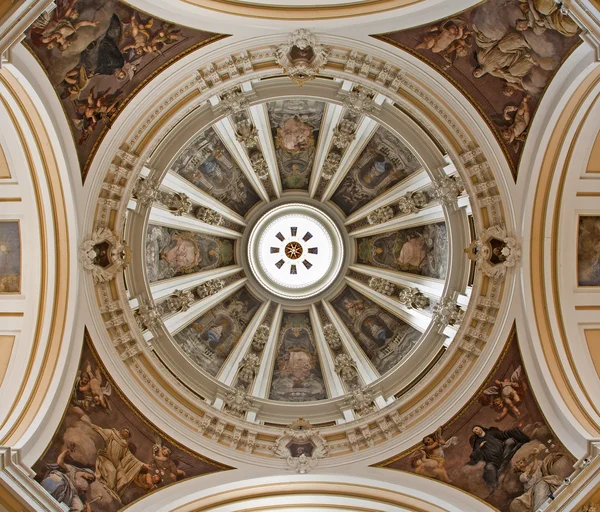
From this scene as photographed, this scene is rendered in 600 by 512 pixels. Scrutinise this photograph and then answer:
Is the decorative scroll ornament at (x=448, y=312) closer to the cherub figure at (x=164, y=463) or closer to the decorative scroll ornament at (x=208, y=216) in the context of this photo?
the cherub figure at (x=164, y=463)

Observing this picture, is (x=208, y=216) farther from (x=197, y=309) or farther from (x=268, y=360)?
(x=268, y=360)

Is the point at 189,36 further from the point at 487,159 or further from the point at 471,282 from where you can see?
the point at 471,282

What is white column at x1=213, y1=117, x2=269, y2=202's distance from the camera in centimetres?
1530

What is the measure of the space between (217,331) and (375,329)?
191 inches

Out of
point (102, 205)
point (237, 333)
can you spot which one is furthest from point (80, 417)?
point (237, 333)

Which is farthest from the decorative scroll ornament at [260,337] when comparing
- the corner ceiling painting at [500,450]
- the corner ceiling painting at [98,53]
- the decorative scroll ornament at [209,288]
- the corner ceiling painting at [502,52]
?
the corner ceiling painting at [502,52]

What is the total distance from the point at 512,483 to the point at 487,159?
671 centimetres

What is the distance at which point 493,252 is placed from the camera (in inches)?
481

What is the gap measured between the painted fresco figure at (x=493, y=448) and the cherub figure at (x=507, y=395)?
13.8 inches

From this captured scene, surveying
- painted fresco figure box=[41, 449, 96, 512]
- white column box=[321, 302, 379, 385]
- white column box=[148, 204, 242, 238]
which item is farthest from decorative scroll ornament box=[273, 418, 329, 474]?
white column box=[148, 204, 242, 238]

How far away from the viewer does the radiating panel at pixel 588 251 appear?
11625mm

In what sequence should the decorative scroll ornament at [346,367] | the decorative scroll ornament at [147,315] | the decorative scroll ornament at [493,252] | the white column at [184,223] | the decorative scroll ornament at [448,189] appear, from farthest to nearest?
1. the decorative scroll ornament at [346,367]
2. the white column at [184,223]
3. the decorative scroll ornament at [147,315]
4. the decorative scroll ornament at [448,189]
5. the decorative scroll ornament at [493,252]

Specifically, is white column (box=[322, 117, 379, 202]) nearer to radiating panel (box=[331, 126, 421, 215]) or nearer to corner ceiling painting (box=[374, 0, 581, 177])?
radiating panel (box=[331, 126, 421, 215])

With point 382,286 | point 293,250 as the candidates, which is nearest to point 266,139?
point 293,250
